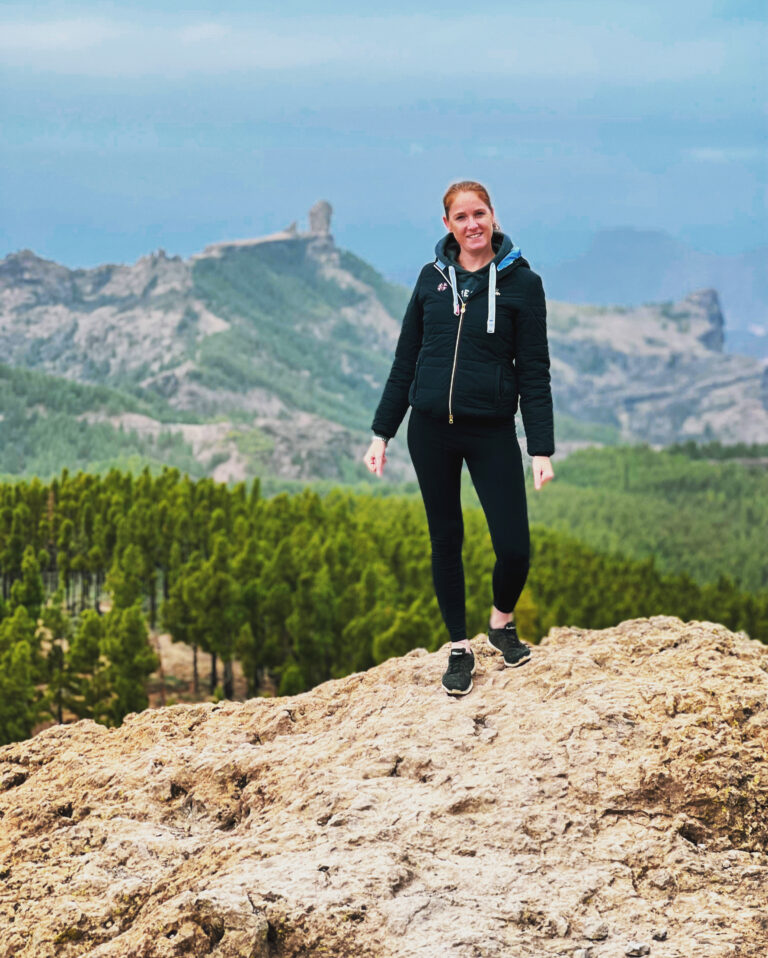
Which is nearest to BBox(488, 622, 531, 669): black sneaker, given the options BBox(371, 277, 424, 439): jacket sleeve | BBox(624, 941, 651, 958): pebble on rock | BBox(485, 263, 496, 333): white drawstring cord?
BBox(371, 277, 424, 439): jacket sleeve

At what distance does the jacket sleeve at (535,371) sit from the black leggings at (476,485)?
17cm

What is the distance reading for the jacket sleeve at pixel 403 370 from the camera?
740 cm

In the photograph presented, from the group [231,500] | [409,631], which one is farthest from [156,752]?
[231,500]

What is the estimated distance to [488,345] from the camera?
23.1 feet

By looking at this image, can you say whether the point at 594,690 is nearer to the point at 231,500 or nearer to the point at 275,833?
the point at 275,833

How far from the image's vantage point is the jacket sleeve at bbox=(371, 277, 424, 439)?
291 inches

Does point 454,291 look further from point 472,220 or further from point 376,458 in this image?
point 376,458

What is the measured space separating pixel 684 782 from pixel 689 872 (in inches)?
26.2

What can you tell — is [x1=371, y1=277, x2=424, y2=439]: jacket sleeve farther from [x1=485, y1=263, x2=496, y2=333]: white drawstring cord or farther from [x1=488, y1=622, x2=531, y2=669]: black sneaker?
[x1=488, y1=622, x2=531, y2=669]: black sneaker

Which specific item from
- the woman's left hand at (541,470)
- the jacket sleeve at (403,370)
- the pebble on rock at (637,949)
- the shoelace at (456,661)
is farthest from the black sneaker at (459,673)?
the pebble on rock at (637,949)

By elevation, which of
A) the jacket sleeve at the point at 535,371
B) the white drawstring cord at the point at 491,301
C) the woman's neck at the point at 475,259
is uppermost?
the woman's neck at the point at 475,259

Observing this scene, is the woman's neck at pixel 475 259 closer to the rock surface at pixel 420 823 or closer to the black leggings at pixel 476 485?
the black leggings at pixel 476 485

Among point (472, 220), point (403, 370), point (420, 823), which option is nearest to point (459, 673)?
point (420, 823)

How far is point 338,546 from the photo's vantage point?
59750 millimetres
